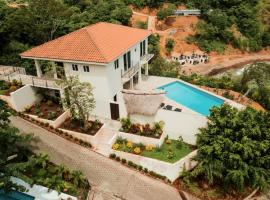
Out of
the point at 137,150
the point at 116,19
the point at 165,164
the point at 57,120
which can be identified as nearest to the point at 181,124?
the point at 165,164

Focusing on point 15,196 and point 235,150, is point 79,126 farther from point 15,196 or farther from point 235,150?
point 235,150

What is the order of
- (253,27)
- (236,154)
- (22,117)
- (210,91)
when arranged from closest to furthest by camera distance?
(236,154) → (22,117) → (210,91) → (253,27)

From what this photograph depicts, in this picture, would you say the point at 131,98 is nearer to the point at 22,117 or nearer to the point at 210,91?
the point at 22,117

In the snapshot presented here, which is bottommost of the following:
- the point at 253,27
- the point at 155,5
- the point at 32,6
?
the point at 253,27

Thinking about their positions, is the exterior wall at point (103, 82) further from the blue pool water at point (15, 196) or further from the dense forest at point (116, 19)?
the dense forest at point (116, 19)

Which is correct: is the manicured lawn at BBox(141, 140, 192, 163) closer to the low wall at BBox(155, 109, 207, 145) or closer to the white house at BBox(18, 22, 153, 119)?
the low wall at BBox(155, 109, 207, 145)

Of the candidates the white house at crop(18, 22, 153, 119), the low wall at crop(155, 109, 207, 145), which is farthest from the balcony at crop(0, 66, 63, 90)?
the low wall at crop(155, 109, 207, 145)

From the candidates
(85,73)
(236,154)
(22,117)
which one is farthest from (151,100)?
(22,117)
